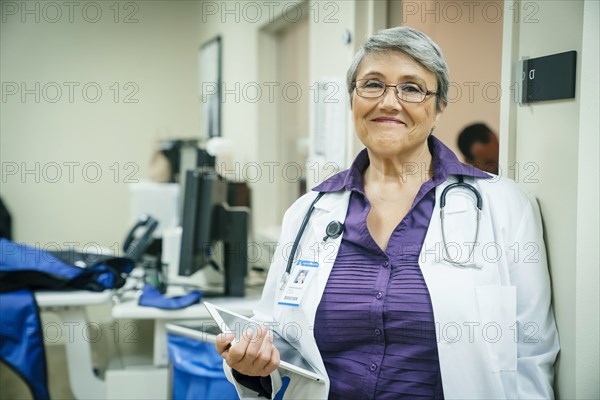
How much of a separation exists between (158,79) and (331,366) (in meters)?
5.00

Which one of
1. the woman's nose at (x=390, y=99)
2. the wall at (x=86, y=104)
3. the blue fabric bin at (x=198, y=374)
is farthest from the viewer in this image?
the wall at (x=86, y=104)

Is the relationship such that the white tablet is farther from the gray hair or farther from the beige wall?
the beige wall

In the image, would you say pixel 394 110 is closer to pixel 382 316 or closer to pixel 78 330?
pixel 382 316

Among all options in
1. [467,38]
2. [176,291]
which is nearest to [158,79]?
[467,38]

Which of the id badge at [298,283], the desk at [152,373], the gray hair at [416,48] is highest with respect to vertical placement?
the gray hair at [416,48]

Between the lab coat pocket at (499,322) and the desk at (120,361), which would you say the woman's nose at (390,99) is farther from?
the desk at (120,361)

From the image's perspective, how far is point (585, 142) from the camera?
4.49ft

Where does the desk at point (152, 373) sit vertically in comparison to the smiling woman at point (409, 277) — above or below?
below

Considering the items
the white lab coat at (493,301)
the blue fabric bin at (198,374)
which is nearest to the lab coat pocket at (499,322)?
the white lab coat at (493,301)

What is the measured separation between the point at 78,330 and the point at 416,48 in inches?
69.6

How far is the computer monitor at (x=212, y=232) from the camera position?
2.57 meters

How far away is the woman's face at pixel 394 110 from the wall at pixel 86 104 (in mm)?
4567

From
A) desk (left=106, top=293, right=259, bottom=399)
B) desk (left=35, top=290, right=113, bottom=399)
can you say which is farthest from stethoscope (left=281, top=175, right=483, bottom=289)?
desk (left=35, top=290, right=113, bottom=399)

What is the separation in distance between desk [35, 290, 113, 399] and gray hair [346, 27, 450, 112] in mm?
1532
